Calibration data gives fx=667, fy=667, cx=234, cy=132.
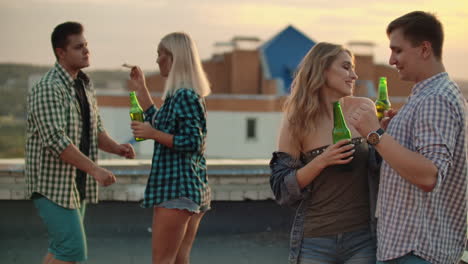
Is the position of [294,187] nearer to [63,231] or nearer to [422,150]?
[422,150]

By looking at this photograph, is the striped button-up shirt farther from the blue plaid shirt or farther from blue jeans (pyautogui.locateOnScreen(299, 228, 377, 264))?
the blue plaid shirt

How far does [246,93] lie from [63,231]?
53.5 meters

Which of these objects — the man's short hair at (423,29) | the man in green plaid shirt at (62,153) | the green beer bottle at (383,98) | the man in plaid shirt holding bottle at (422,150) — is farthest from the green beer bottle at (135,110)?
the man's short hair at (423,29)

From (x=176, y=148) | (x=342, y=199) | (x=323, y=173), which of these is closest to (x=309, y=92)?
(x=323, y=173)

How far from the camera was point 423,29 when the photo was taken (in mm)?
2436

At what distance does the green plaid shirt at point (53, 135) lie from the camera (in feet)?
11.4

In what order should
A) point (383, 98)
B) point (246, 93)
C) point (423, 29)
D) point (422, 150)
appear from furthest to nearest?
1. point (246, 93)
2. point (383, 98)
3. point (423, 29)
4. point (422, 150)

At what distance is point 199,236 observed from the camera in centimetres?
517

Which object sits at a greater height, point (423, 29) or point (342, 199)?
point (423, 29)

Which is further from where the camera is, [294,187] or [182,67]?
[182,67]

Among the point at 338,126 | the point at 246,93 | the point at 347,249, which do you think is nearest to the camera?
the point at 347,249

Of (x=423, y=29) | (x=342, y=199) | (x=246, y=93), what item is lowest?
(x=246, y=93)

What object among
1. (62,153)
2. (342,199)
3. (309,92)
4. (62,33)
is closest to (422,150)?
(342,199)

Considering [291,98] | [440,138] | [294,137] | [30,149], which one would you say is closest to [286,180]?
[294,137]
